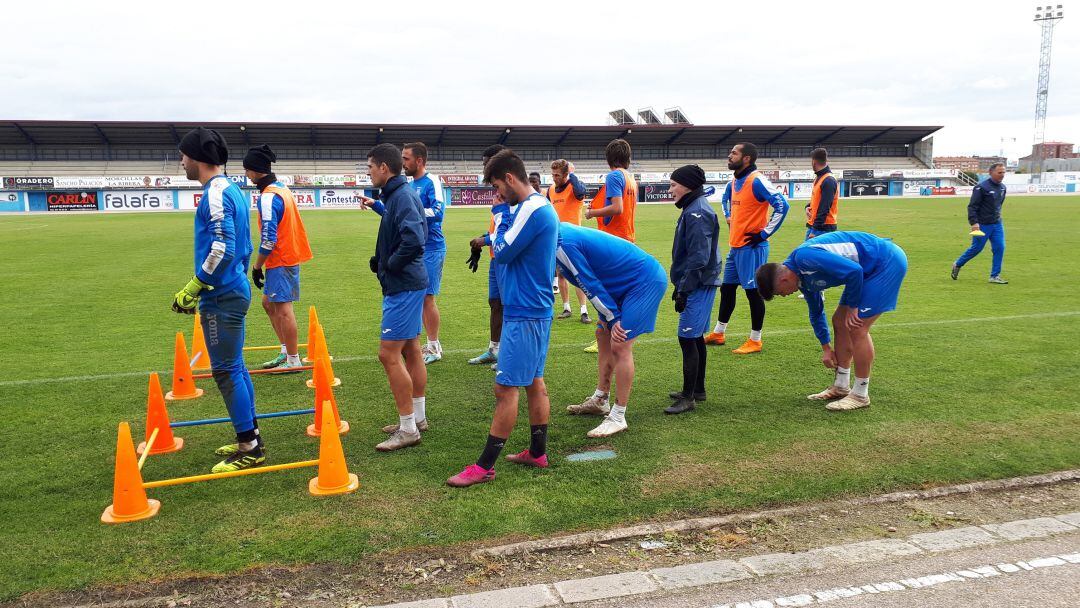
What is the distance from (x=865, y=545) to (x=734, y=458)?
1.13m

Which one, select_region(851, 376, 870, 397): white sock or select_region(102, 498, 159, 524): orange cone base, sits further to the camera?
select_region(851, 376, 870, 397): white sock

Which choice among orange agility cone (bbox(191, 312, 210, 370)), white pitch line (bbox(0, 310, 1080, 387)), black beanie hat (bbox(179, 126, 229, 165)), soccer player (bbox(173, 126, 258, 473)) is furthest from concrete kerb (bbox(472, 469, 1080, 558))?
orange agility cone (bbox(191, 312, 210, 370))

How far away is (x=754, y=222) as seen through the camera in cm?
724

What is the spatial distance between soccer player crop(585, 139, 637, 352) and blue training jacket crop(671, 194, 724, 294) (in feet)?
5.50

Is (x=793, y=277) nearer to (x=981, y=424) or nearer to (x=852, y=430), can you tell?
(x=852, y=430)

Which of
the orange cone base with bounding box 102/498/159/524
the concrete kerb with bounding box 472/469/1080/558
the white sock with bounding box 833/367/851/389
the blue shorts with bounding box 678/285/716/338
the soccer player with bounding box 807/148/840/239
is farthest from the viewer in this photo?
the soccer player with bounding box 807/148/840/239

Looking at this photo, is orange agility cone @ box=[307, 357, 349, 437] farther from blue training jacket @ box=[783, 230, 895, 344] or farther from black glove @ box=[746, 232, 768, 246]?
black glove @ box=[746, 232, 768, 246]

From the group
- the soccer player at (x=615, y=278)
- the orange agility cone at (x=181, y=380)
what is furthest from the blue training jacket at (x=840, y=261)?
the orange agility cone at (x=181, y=380)

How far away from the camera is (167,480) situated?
13.1ft

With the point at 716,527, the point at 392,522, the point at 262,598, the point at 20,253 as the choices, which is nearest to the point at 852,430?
the point at 716,527

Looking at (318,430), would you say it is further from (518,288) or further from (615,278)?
(615,278)

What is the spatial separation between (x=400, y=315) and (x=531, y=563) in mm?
2024

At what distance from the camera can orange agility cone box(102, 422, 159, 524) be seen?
3.74 m

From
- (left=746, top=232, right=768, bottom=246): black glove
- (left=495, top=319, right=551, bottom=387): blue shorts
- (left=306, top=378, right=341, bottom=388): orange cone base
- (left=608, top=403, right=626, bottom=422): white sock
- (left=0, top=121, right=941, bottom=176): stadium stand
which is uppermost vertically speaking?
(left=0, top=121, right=941, bottom=176): stadium stand
